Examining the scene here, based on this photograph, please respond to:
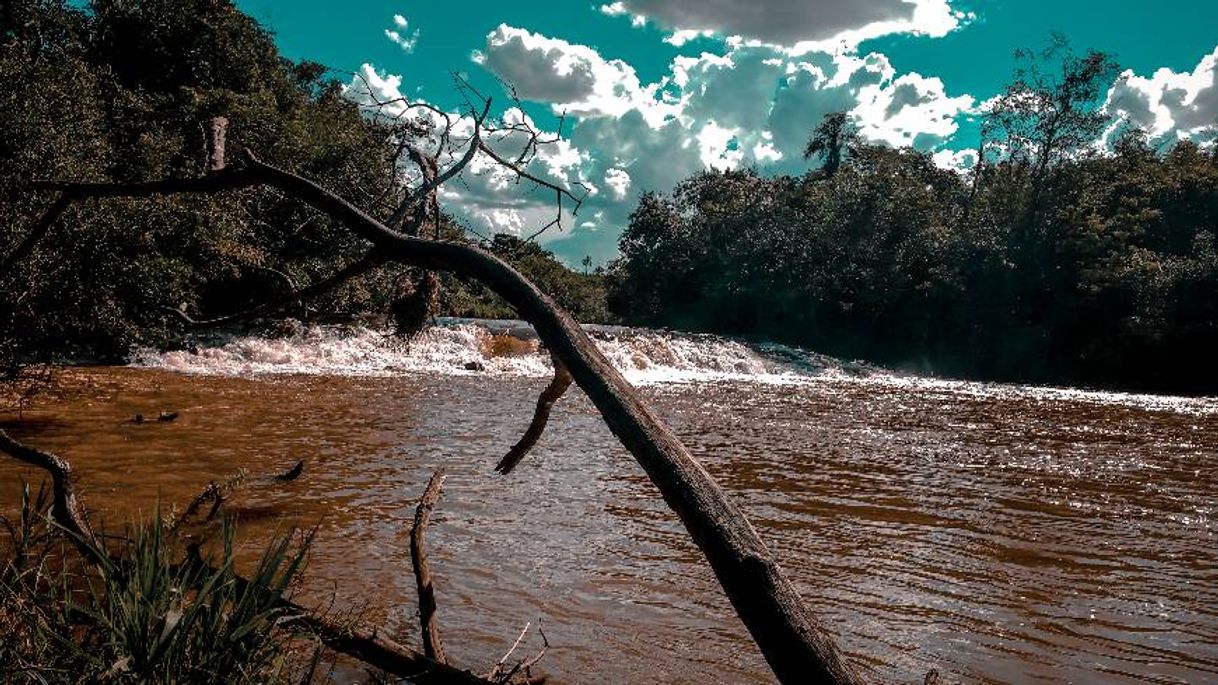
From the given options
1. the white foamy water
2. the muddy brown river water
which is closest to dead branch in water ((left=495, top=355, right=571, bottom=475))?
the muddy brown river water

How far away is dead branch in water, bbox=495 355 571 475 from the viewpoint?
93.9 inches

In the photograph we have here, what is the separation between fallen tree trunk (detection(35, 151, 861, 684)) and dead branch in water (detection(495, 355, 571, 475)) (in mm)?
220

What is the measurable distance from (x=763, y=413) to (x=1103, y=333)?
2294 centimetres

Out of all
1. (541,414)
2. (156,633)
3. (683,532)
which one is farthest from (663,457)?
(683,532)

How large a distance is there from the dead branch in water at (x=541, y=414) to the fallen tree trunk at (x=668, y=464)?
0.72 ft

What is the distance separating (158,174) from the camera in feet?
59.5

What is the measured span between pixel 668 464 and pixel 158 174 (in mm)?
19495

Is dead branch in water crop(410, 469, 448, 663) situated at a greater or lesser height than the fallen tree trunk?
lesser

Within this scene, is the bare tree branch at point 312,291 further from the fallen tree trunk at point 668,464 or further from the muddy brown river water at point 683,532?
the muddy brown river water at point 683,532

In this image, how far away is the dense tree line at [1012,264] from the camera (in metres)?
31.0

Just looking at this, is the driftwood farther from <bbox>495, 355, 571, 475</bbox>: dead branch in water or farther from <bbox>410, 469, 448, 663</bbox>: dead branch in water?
<bbox>495, 355, 571, 475</bbox>: dead branch in water

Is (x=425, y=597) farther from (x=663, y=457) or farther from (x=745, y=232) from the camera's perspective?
(x=745, y=232)

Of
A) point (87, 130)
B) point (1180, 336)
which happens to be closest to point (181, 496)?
point (87, 130)

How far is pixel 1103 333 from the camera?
107 ft
